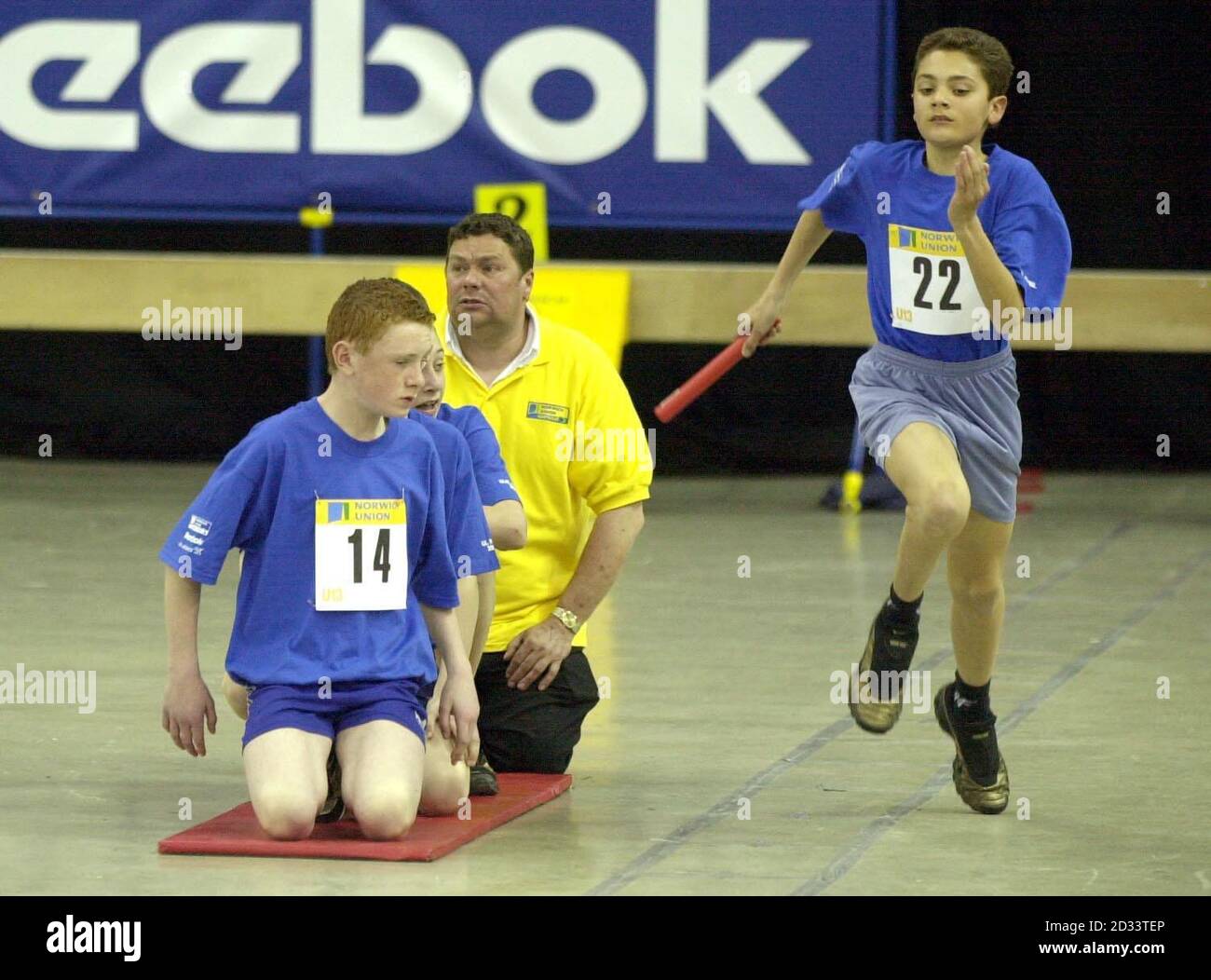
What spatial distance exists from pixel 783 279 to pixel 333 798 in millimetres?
1610

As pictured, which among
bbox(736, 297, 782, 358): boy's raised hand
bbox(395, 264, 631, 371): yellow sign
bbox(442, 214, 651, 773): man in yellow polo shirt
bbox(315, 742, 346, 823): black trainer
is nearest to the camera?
bbox(315, 742, 346, 823): black trainer

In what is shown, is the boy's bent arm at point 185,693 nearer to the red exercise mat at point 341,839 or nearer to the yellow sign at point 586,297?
the red exercise mat at point 341,839

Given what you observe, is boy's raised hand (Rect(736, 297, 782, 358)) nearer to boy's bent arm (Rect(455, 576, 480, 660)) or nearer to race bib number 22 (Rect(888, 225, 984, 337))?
race bib number 22 (Rect(888, 225, 984, 337))

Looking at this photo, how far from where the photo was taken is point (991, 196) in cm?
451

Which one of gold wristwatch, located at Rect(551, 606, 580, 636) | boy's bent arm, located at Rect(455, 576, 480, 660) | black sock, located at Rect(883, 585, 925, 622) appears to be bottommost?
gold wristwatch, located at Rect(551, 606, 580, 636)

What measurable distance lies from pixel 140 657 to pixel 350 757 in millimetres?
2119

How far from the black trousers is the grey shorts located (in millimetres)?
848

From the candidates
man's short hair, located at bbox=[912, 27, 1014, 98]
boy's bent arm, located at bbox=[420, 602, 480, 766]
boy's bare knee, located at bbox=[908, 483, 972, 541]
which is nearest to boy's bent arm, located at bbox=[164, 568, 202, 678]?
boy's bent arm, located at bbox=[420, 602, 480, 766]

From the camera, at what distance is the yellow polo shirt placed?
15.3ft

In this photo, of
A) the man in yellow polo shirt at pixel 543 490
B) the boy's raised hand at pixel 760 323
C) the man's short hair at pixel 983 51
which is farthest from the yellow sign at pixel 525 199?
the man's short hair at pixel 983 51

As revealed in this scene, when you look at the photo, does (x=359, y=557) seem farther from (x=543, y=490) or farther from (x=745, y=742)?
(x=745, y=742)

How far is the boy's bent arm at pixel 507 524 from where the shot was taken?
4.39 m

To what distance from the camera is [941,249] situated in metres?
4.51

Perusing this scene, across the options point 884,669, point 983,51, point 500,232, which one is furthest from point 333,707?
point 983,51
